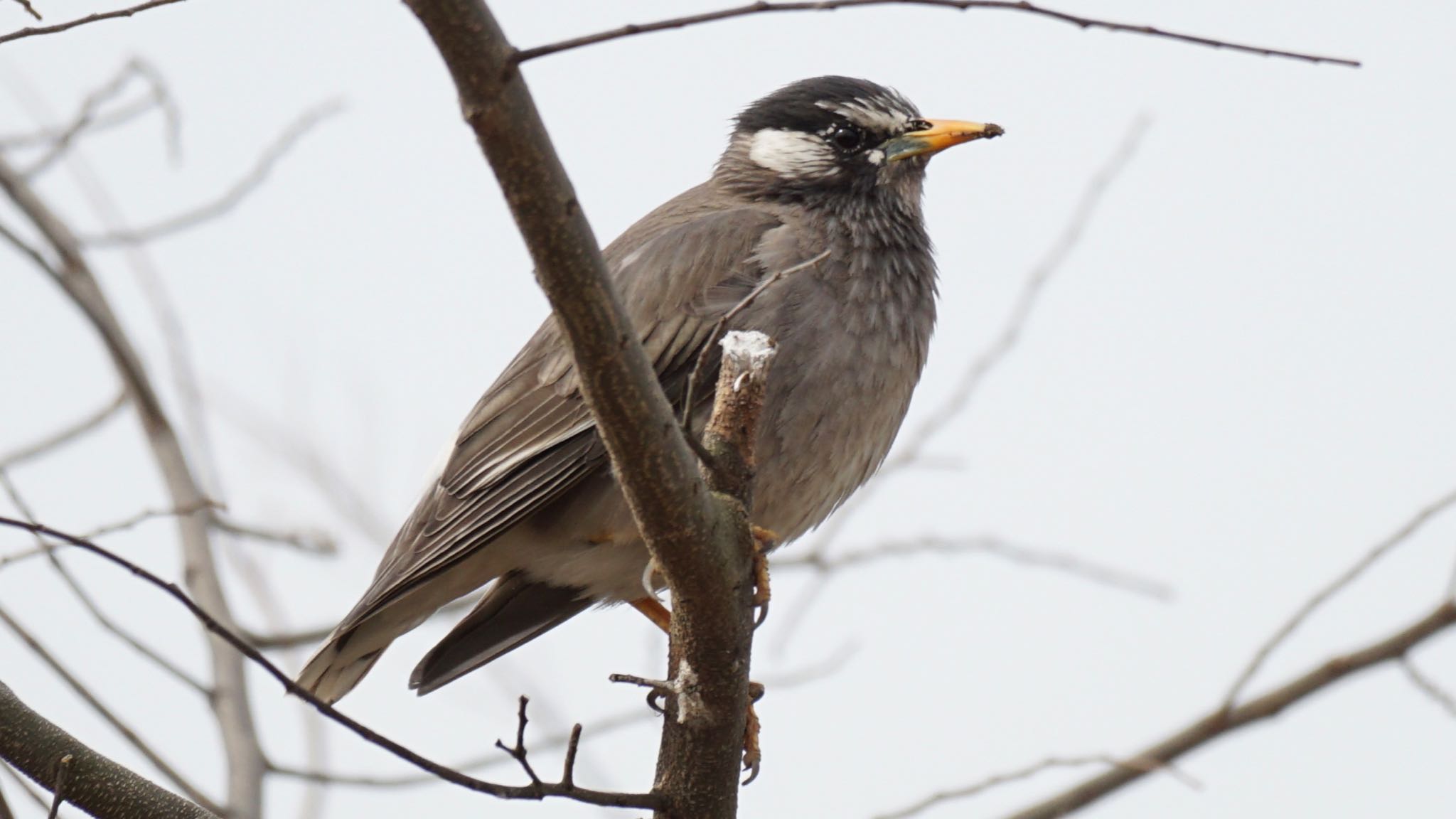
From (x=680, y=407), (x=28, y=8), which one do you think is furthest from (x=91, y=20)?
(x=680, y=407)

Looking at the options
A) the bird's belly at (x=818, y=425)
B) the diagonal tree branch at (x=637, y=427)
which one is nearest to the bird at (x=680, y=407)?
the bird's belly at (x=818, y=425)

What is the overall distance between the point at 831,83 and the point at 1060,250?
1.00 meters

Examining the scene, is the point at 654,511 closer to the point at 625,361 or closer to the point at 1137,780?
the point at 625,361

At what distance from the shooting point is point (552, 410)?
4.57 m

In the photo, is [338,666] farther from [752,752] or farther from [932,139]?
[932,139]

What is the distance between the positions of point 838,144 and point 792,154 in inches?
6.6

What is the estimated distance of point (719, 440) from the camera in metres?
3.23

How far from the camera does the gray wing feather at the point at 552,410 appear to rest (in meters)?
4.46

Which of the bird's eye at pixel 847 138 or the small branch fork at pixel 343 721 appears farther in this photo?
the bird's eye at pixel 847 138

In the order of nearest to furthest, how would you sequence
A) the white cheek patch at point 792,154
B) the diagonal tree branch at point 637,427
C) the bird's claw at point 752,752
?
1. the diagonal tree branch at point 637,427
2. the bird's claw at point 752,752
3. the white cheek patch at point 792,154

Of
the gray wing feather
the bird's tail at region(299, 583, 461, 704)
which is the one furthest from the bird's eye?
the bird's tail at region(299, 583, 461, 704)

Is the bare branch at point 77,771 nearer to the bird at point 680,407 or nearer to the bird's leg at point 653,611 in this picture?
the bird at point 680,407

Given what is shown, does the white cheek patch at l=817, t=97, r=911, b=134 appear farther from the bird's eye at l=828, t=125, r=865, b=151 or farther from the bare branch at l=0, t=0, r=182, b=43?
the bare branch at l=0, t=0, r=182, b=43

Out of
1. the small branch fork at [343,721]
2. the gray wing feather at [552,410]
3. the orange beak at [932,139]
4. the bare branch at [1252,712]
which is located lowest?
the bare branch at [1252,712]
